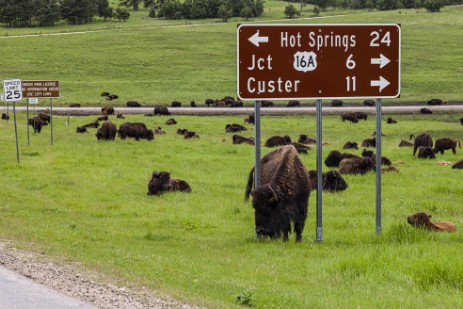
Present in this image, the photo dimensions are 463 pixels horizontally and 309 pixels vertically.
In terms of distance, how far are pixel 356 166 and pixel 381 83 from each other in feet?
37.9

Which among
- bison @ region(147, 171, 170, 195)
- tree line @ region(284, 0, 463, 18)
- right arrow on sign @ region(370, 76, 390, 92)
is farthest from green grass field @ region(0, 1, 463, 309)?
tree line @ region(284, 0, 463, 18)

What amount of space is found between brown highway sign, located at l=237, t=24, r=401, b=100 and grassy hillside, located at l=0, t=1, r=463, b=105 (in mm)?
59183

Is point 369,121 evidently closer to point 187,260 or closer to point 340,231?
point 340,231

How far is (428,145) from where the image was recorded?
3341 centimetres

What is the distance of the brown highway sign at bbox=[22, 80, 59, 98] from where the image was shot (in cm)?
3294

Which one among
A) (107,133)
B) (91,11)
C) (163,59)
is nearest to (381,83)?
(107,133)

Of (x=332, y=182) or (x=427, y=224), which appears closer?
(x=427, y=224)

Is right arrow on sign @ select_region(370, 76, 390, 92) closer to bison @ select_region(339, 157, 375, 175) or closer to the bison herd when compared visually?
the bison herd

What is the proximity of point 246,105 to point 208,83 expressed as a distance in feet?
57.2

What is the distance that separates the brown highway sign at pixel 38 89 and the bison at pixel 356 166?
1387 cm

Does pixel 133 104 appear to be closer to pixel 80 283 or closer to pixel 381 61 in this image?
pixel 381 61

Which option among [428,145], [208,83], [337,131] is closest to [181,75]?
[208,83]

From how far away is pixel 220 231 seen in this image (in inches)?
644

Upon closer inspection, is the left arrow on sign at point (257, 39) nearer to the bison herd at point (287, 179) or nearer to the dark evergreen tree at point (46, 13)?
the bison herd at point (287, 179)
